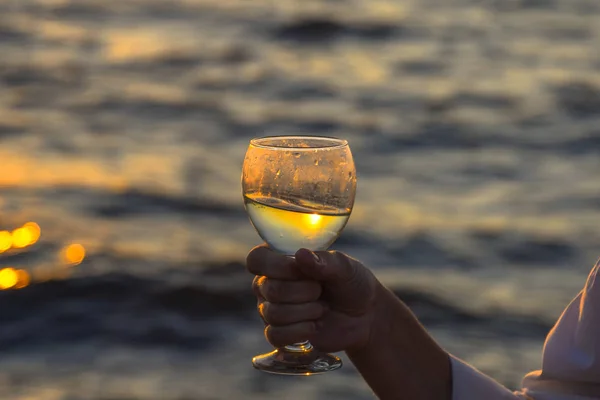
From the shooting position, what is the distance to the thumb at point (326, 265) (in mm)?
2340

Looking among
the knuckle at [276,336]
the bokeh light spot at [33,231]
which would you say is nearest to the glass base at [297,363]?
the knuckle at [276,336]

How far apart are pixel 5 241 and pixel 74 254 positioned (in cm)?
51

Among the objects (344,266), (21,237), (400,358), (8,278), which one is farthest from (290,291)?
(21,237)

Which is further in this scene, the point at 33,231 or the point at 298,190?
the point at 33,231

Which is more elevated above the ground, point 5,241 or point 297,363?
point 5,241

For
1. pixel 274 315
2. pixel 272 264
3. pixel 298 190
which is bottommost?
pixel 274 315

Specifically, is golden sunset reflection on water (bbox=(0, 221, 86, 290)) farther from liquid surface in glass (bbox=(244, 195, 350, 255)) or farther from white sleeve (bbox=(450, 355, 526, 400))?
liquid surface in glass (bbox=(244, 195, 350, 255))

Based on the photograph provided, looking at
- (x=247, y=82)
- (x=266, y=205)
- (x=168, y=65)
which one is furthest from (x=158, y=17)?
(x=266, y=205)

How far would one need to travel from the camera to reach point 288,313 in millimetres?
2381

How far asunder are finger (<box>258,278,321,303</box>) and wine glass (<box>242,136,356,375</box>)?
0.08 m

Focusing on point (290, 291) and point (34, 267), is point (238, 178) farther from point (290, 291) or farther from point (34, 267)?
point (290, 291)

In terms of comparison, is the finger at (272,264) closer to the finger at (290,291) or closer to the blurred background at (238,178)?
the finger at (290,291)

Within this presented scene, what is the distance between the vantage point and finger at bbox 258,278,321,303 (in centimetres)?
238

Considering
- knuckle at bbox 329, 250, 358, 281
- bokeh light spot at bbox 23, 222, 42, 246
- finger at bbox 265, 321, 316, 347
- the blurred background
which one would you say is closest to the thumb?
knuckle at bbox 329, 250, 358, 281
